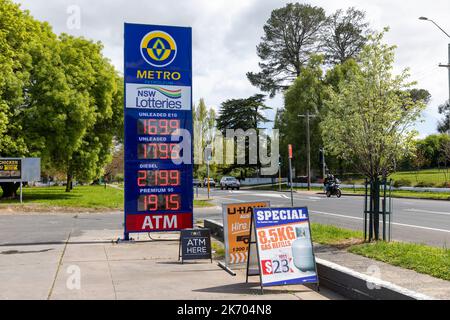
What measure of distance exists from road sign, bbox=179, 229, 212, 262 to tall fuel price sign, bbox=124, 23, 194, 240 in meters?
2.74

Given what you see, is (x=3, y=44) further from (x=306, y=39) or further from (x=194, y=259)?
(x=306, y=39)

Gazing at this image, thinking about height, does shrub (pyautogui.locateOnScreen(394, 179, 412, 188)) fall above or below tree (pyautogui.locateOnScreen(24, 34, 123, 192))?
below

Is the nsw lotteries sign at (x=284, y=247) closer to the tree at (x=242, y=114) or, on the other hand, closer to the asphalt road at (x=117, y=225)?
the asphalt road at (x=117, y=225)

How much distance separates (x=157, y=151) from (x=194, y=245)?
355 cm

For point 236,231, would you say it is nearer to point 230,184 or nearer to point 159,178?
point 159,178

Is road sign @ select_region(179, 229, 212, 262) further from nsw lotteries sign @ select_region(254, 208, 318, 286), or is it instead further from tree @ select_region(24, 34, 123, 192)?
tree @ select_region(24, 34, 123, 192)

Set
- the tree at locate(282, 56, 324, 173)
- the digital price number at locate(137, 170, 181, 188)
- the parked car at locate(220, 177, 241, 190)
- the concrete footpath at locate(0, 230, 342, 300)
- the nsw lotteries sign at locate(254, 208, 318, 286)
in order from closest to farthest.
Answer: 1. the concrete footpath at locate(0, 230, 342, 300)
2. the nsw lotteries sign at locate(254, 208, 318, 286)
3. the digital price number at locate(137, 170, 181, 188)
4. the parked car at locate(220, 177, 241, 190)
5. the tree at locate(282, 56, 324, 173)

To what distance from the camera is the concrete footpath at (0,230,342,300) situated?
23.1 ft

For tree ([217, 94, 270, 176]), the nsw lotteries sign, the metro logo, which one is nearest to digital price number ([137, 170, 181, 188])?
the metro logo

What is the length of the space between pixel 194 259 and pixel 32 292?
11.7 feet

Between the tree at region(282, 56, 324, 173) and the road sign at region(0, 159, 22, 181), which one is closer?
the road sign at region(0, 159, 22, 181)

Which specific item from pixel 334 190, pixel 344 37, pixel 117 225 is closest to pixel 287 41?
pixel 344 37
